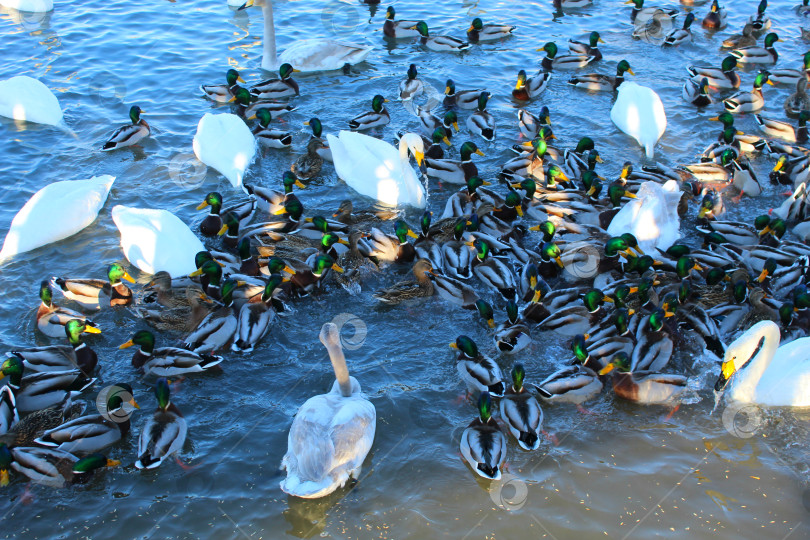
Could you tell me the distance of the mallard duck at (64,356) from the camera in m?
7.05

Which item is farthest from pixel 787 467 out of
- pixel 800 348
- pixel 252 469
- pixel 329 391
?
pixel 252 469

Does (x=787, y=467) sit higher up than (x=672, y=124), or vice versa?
(x=672, y=124)

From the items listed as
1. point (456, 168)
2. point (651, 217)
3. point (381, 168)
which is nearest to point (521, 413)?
point (651, 217)

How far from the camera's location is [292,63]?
13.5m

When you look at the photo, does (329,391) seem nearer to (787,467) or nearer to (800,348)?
(787,467)

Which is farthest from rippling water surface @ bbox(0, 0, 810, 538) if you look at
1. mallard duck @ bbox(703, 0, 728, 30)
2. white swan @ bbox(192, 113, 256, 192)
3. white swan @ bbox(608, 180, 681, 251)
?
mallard duck @ bbox(703, 0, 728, 30)

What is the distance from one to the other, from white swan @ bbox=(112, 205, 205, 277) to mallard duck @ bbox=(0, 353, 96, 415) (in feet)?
6.02

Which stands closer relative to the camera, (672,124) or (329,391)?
(329,391)

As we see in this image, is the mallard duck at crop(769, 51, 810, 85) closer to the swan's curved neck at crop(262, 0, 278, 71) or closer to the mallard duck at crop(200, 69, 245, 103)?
the swan's curved neck at crop(262, 0, 278, 71)

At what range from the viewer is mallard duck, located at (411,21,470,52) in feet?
47.4

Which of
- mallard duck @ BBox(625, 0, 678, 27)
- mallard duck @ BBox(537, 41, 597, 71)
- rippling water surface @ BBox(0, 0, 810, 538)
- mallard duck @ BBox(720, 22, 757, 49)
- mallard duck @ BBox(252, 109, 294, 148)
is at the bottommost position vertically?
rippling water surface @ BBox(0, 0, 810, 538)

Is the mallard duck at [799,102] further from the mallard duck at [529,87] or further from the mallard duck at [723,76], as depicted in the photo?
the mallard duck at [529,87]

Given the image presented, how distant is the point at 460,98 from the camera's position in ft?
40.9

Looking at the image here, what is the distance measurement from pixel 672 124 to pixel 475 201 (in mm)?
4629
